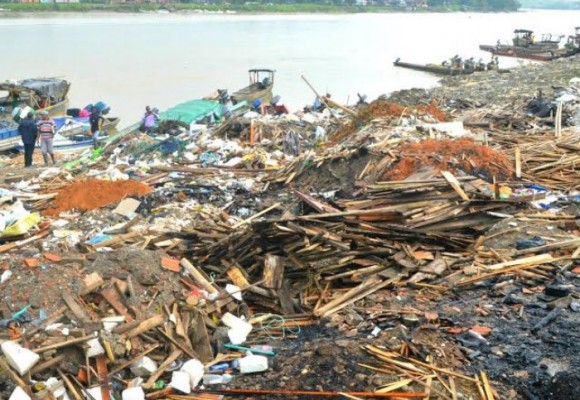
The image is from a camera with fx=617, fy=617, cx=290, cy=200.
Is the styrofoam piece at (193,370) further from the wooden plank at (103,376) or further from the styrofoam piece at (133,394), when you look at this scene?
the wooden plank at (103,376)

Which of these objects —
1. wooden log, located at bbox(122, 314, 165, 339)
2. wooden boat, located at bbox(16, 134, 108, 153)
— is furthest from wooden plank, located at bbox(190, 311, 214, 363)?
wooden boat, located at bbox(16, 134, 108, 153)

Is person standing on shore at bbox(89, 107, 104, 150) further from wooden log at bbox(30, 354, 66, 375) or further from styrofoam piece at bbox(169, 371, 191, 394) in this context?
styrofoam piece at bbox(169, 371, 191, 394)

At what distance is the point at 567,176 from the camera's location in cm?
926

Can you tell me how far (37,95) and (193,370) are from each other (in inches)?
761

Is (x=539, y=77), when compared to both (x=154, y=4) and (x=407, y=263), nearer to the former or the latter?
(x=407, y=263)

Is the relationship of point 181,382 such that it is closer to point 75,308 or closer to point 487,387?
point 75,308

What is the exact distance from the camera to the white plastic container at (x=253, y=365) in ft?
16.9

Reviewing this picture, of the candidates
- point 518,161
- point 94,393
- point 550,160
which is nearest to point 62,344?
point 94,393

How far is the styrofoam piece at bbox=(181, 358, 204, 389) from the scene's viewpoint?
504 cm

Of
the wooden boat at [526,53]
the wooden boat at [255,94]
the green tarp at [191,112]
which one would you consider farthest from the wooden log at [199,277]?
the wooden boat at [526,53]

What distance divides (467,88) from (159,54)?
30527 millimetres

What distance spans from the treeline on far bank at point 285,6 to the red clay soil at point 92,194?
68380 millimetres

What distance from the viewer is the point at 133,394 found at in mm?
4809

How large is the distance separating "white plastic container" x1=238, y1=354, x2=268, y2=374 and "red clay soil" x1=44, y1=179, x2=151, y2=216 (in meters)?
5.21
